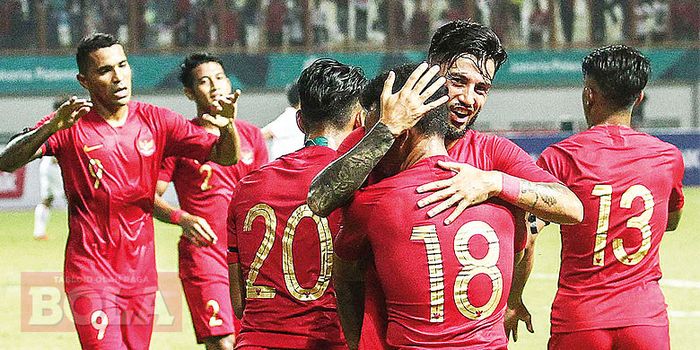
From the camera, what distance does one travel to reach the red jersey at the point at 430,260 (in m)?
4.32

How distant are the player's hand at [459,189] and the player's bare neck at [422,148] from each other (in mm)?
69

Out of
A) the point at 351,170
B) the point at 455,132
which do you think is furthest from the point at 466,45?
the point at 351,170

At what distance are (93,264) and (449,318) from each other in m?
3.60

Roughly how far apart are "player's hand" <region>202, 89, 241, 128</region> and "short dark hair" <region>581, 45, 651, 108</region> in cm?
201

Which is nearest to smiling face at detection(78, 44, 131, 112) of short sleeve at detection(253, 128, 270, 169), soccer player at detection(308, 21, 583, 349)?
short sleeve at detection(253, 128, 270, 169)

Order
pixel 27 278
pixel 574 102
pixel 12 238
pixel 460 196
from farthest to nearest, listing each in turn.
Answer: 1. pixel 574 102
2. pixel 12 238
3. pixel 27 278
4. pixel 460 196

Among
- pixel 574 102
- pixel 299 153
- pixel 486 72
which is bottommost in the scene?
pixel 574 102

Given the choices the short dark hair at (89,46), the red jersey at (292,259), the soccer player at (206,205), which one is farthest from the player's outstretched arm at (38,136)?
the soccer player at (206,205)

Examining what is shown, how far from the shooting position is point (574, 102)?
3634 centimetres

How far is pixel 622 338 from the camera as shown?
583 cm

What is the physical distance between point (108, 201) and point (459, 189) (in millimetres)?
3660

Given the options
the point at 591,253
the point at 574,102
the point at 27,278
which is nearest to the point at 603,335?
the point at 591,253

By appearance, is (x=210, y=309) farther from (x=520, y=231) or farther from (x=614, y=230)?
(x=520, y=231)

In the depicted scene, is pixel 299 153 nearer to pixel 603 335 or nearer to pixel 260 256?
pixel 260 256
